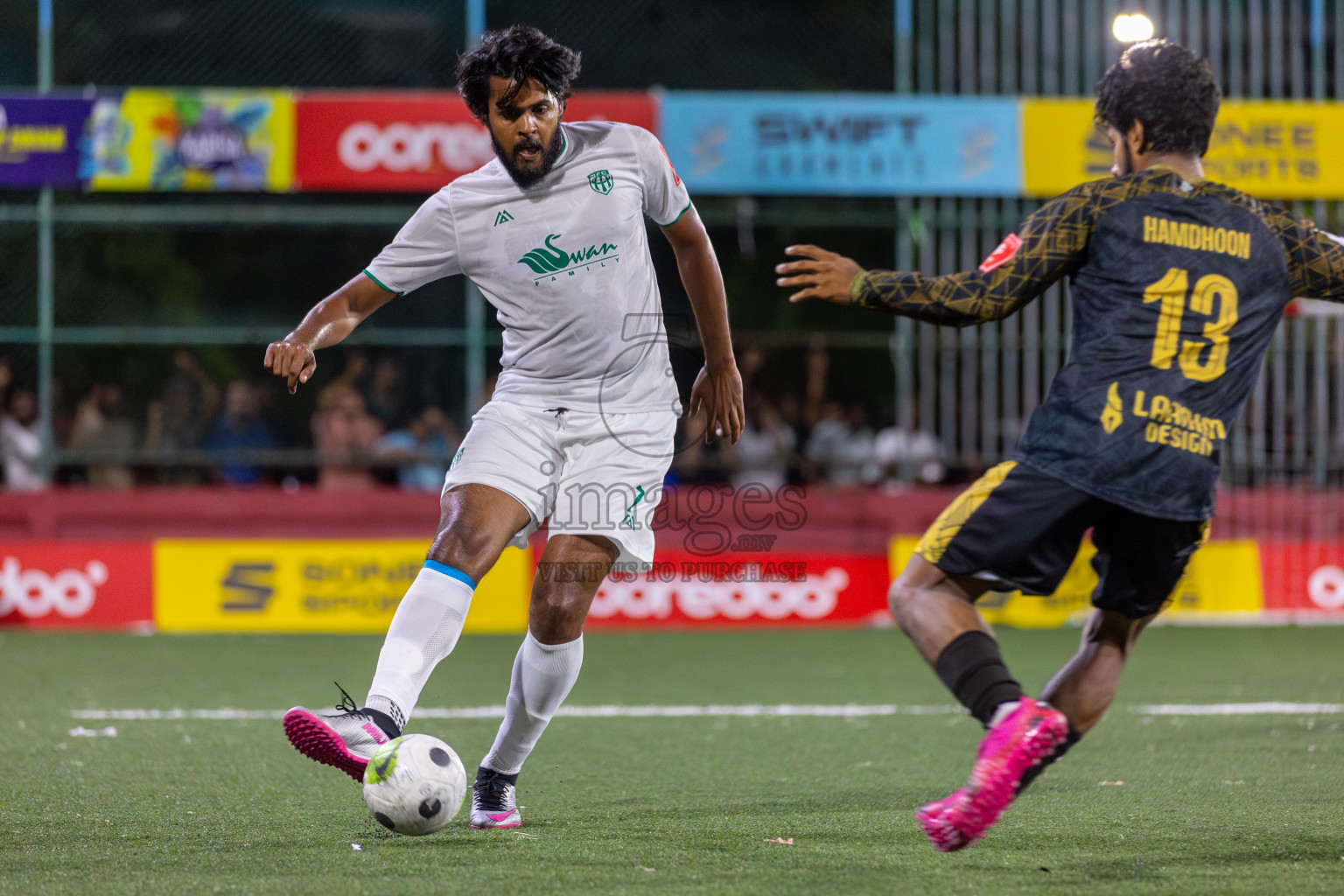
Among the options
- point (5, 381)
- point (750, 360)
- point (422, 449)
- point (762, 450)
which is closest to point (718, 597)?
point (762, 450)

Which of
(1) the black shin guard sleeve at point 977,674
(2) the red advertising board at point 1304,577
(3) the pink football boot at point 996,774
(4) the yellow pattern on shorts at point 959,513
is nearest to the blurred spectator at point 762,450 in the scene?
(2) the red advertising board at point 1304,577

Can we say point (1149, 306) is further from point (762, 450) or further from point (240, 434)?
point (240, 434)

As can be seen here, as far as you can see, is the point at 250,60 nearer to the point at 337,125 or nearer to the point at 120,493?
the point at 337,125

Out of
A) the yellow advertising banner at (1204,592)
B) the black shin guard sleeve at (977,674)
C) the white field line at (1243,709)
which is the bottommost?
the yellow advertising banner at (1204,592)

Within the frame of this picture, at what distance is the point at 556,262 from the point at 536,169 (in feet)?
0.90

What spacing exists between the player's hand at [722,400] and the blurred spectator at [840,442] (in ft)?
25.8

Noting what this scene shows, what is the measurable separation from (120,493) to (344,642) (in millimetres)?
2944

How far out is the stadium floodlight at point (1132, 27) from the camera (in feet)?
40.2

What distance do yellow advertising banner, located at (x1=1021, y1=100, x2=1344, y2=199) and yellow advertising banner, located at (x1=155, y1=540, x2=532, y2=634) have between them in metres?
5.55

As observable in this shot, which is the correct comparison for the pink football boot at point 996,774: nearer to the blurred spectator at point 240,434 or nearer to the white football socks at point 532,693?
the white football socks at point 532,693

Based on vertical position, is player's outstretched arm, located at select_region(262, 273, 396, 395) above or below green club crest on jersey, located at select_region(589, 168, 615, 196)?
below

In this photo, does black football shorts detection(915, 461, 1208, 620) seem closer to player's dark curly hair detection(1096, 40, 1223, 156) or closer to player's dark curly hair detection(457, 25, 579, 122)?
player's dark curly hair detection(1096, 40, 1223, 156)

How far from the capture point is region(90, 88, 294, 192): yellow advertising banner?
12.1 meters

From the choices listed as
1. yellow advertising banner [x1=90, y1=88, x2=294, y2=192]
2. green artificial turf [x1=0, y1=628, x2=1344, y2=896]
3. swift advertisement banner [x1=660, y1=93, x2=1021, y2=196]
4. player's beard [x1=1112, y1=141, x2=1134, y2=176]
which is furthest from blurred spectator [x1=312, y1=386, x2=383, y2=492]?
player's beard [x1=1112, y1=141, x2=1134, y2=176]
